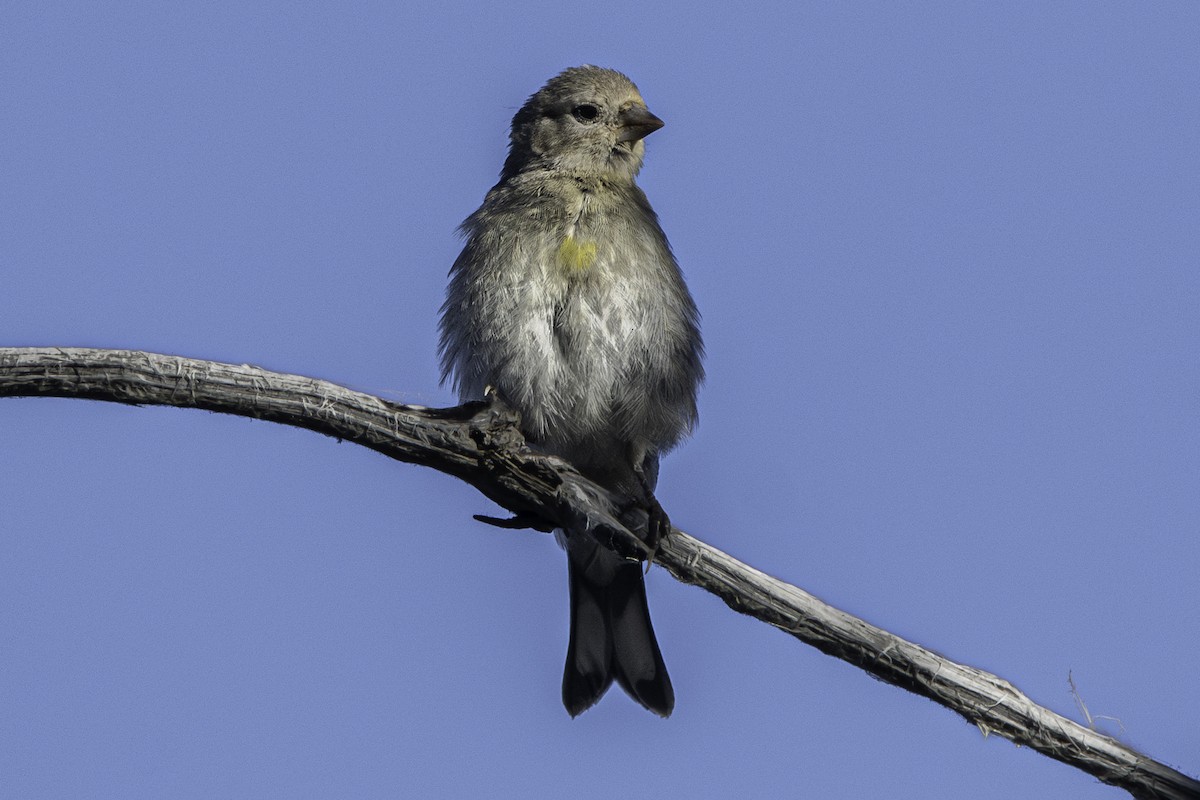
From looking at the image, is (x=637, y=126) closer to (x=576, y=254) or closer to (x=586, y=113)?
(x=586, y=113)

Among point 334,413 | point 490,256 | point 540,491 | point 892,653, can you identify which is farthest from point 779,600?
point 490,256

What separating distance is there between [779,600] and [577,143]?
3.00m

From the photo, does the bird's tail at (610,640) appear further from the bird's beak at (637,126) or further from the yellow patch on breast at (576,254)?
the bird's beak at (637,126)

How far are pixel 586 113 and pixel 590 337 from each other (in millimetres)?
1572

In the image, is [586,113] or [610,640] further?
[586,113]

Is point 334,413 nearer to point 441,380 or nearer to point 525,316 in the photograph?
point 525,316

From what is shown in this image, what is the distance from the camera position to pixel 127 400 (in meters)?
4.04

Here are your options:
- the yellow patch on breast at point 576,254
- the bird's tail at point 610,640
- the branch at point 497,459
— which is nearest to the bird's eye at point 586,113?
the yellow patch on breast at point 576,254

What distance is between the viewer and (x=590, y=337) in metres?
5.48

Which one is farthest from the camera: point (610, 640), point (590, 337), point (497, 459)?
point (610, 640)

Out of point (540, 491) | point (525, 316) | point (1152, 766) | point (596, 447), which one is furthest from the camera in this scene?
point (596, 447)

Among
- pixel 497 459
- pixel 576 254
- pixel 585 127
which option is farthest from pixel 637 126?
pixel 497 459

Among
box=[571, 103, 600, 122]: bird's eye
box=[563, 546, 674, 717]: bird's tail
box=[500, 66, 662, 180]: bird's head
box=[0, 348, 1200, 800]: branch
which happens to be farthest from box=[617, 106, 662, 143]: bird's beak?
box=[0, 348, 1200, 800]: branch

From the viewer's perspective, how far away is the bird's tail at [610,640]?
5.86m
